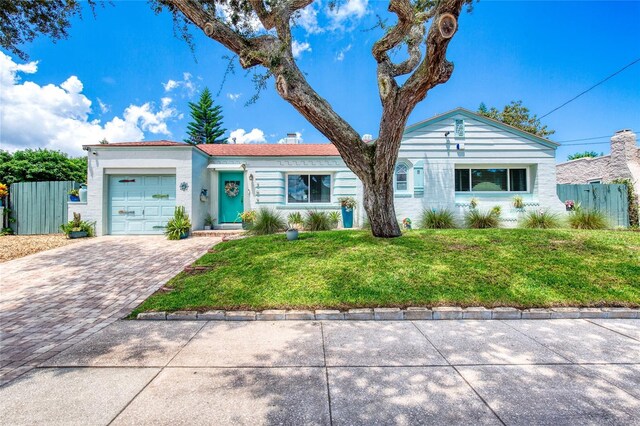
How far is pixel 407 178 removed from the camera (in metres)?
12.2

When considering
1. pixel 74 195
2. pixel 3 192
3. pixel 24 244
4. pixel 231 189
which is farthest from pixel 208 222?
pixel 3 192

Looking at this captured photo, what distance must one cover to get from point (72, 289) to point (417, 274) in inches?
256

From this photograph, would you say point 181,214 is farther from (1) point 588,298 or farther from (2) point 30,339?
(1) point 588,298

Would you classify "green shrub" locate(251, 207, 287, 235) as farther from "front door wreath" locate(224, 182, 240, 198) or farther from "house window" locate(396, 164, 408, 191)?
"house window" locate(396, 164, 408, 191)

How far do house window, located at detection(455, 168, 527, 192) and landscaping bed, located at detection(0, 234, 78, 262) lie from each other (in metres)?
15.1

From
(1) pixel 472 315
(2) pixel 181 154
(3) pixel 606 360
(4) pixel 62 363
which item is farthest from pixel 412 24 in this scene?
(2) pixel 181 154

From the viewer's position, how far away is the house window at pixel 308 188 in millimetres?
12602

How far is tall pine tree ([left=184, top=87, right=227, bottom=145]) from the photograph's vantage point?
32812 mm

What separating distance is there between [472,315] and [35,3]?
476 inches

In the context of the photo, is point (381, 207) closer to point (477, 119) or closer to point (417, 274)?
point (417, 274)

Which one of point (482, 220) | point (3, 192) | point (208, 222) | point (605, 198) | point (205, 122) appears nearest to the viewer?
point (3, 192)

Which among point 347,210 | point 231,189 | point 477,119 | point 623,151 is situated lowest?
point 347,210

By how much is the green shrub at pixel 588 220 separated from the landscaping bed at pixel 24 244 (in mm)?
17525

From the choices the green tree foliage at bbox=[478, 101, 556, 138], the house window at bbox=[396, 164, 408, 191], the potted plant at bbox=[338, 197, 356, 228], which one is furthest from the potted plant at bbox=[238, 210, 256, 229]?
the green tree foliage at bbox=[478, 101, 556, 138]
